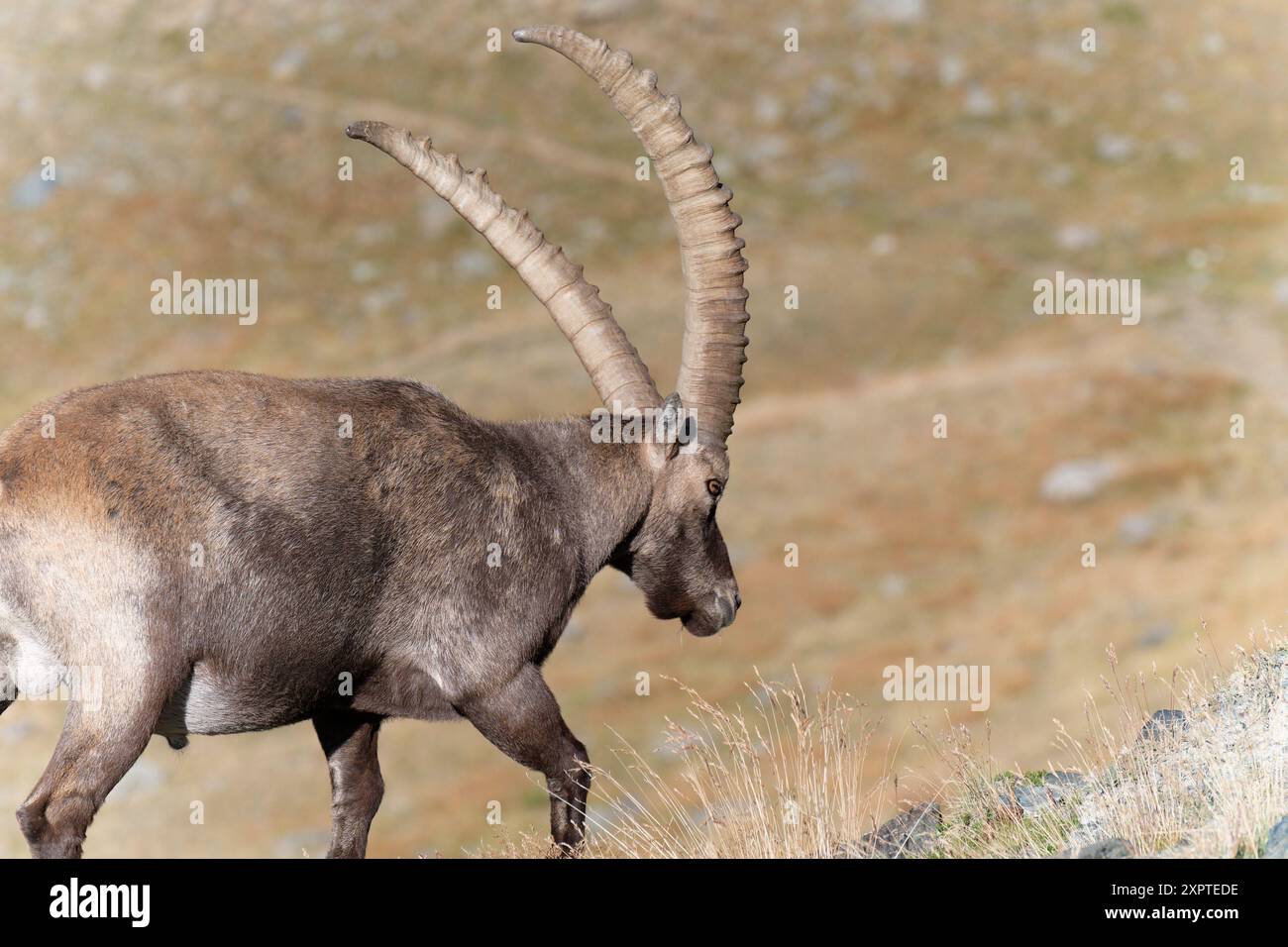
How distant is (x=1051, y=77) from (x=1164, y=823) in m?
75.5

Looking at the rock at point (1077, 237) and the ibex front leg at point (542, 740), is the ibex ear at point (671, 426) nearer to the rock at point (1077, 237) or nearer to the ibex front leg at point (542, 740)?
the ibex front leg at point (542, 740)

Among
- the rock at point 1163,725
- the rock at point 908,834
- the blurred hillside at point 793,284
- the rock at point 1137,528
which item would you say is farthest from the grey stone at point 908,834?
the rock at point 1137,528

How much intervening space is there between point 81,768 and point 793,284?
5933 cm

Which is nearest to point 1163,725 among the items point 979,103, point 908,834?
point 908,834

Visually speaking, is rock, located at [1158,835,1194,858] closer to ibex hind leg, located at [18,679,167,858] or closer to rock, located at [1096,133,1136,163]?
ibex hind leg, located at [18,679,167,858]

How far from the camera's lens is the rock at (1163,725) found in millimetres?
11086

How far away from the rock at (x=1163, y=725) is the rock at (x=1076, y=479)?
47395 mm

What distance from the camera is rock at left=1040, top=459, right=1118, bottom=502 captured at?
192 ft

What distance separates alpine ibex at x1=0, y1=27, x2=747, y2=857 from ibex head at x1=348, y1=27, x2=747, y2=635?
0.06 feet

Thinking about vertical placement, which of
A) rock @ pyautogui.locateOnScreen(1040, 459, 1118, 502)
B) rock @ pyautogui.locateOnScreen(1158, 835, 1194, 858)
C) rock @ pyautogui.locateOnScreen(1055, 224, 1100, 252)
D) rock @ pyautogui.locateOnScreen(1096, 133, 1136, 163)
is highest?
rock @ pyautogui.locateOnScreen(1096, 133, 1136, 163)

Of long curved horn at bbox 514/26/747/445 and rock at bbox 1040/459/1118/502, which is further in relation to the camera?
rock at bbox 1040/459/1118/502

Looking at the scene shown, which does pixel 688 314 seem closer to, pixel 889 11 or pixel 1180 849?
pixel 1180 849

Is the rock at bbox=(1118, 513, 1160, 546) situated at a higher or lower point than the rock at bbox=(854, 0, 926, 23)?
lower

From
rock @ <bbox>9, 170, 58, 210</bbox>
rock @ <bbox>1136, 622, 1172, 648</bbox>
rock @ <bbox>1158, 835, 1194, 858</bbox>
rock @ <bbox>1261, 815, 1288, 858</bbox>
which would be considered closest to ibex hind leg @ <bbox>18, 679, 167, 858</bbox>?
rock @ <bbox>1158, 835, 1194, 858</bbox>
